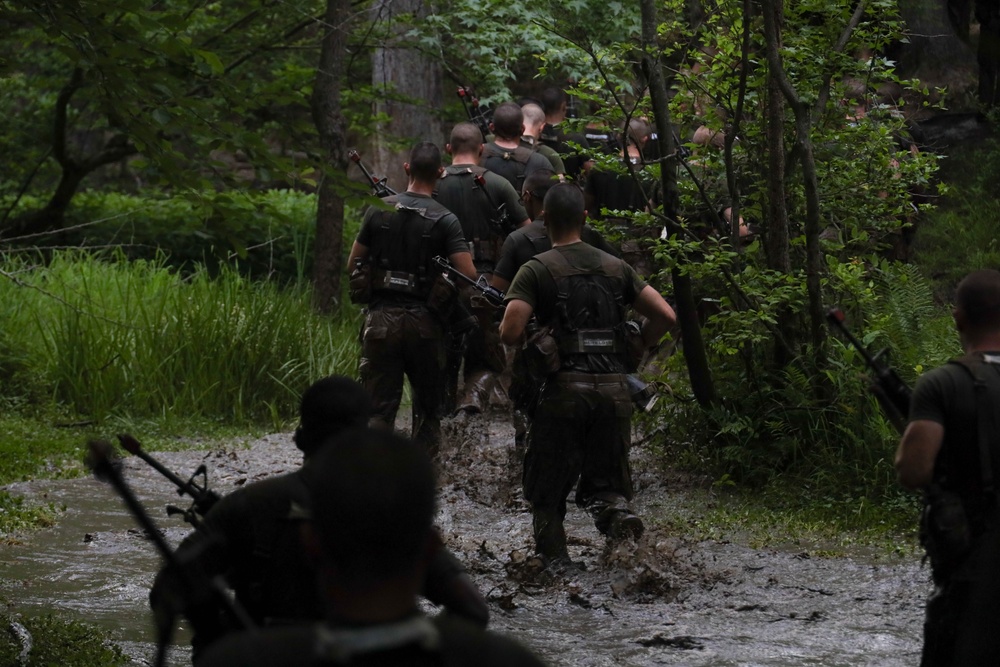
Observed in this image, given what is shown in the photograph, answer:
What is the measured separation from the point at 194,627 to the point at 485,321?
7765mm

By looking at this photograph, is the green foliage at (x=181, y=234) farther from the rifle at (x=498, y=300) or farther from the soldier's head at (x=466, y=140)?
the rifle at (x=498, y=300)

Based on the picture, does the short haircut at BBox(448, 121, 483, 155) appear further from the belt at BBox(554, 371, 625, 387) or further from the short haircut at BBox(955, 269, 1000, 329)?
the short haircut at BBox(955, 269, 1000, 329)

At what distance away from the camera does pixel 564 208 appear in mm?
6805

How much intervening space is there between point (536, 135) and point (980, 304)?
806 cm

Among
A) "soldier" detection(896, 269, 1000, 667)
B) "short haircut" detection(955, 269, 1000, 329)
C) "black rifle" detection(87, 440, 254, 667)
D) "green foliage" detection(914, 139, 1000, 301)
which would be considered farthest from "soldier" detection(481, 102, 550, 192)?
"black rifle" detection(87, 440, 254, 667)

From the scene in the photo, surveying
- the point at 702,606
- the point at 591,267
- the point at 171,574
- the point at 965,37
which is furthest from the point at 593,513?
the point at 965,37

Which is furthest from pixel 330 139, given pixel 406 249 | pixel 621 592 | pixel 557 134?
pixel 621 592

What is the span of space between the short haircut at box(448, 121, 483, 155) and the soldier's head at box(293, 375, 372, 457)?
7.23 m

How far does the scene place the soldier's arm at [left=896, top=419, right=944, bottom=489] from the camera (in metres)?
3.93

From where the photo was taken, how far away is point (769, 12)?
8367 millimetres

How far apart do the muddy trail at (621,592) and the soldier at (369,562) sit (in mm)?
3612

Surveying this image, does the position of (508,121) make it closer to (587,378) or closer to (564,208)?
(564,208)

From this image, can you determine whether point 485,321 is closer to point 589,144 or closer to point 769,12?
point 589,144

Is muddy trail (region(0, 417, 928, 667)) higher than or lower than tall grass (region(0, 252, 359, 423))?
lower
